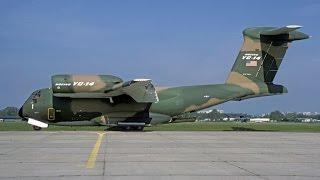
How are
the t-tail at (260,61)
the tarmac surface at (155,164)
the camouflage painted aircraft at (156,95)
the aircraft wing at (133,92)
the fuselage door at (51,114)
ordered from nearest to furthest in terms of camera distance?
1. the tarmac surface at (155,164)
2. the aircraft wing at (133,92)
3. the camouflage painted aircraft at (156,95)
4. the fuselage door at (51,114)
5. the t-tail at (260,61)

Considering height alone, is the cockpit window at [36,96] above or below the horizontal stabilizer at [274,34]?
below

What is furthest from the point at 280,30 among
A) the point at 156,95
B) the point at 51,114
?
the point at 51,114

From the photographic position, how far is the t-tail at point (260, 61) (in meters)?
29.3

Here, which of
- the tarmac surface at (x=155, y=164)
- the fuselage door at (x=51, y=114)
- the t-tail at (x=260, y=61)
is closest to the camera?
the tarmac surface at (x=155, y=164)

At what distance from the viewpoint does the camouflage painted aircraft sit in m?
28.2

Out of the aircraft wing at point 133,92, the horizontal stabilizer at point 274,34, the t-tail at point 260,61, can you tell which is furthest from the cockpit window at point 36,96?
the horizontal stabilizer at point 274,34

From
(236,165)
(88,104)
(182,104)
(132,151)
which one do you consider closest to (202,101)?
(182,104)

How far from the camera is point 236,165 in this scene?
1044 cm

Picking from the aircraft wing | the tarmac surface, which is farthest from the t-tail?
the tarmac surface

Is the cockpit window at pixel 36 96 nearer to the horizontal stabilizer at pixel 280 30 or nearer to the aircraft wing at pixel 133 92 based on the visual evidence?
the aircraft wing at pixel 133 92

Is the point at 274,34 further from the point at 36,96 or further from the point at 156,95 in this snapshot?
the point at 36,96

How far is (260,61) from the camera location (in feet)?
97.7

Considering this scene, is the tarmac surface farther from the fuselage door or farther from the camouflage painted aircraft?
the fuselage door

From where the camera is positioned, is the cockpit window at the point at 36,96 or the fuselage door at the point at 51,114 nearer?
the fuselage door at the point at 51,114
